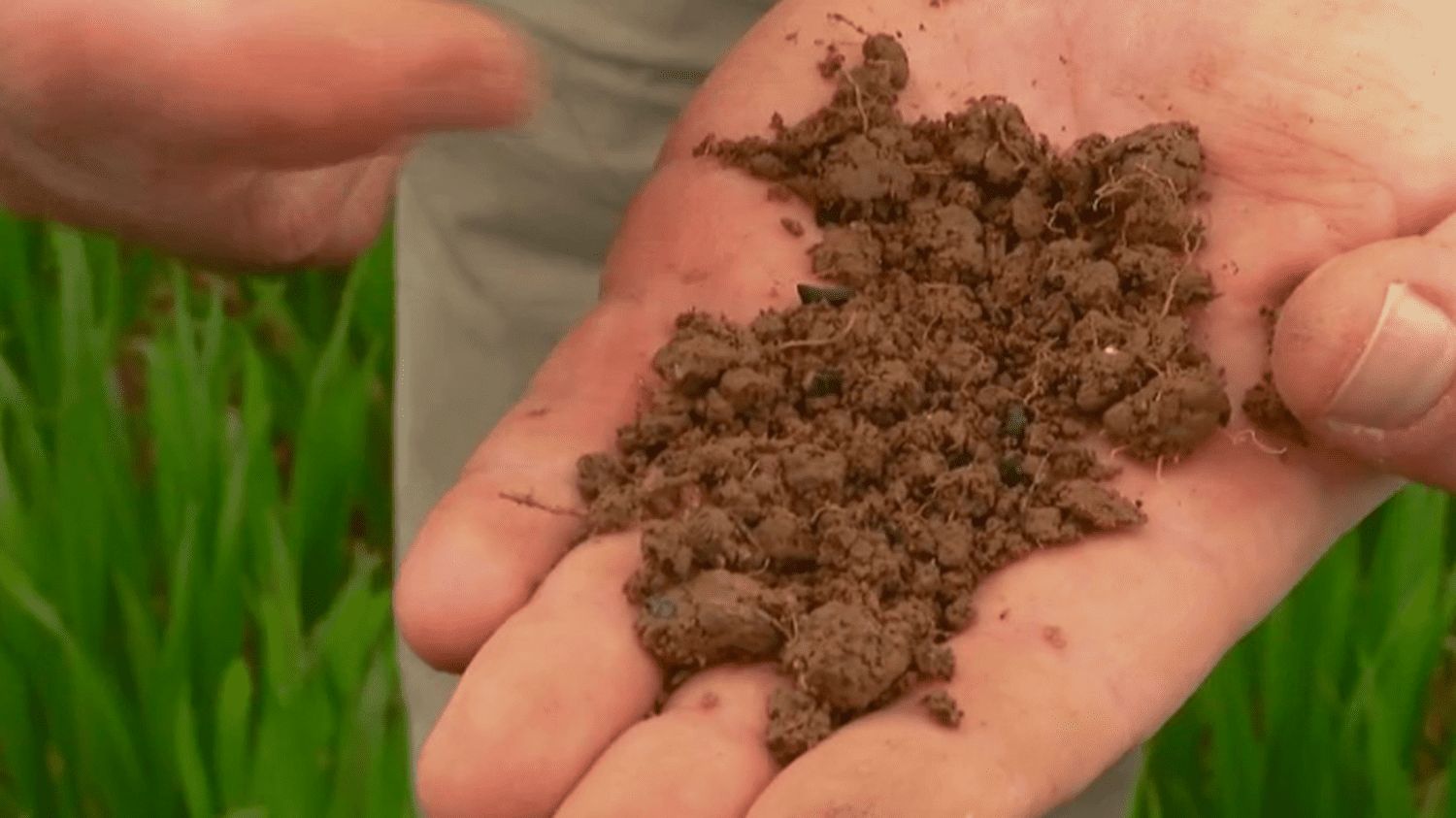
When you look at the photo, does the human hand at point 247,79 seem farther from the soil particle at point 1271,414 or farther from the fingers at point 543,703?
the soil particle at point 1271,414

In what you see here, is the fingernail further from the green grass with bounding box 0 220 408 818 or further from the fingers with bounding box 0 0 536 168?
the green grass with bounding box 0 220 408 818

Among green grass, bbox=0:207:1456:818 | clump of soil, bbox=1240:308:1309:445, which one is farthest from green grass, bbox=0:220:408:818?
clump of soil, bbox=1240:308:1309:445

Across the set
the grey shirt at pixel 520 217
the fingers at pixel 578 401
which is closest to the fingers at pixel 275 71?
the fingers at pixel 578 401

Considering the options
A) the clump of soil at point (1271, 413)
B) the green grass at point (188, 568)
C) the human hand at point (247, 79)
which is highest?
the human hand at point (247, 79)

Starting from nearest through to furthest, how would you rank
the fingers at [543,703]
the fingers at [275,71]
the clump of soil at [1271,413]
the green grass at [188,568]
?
the fingers at [275,71] → the fingers at [543,703] → the clump of soil at [1271,413] → the green grass at [188,568]

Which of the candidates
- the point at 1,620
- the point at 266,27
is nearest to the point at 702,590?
the point at 266,27

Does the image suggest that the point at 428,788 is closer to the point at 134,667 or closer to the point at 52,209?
the point at 52,209
